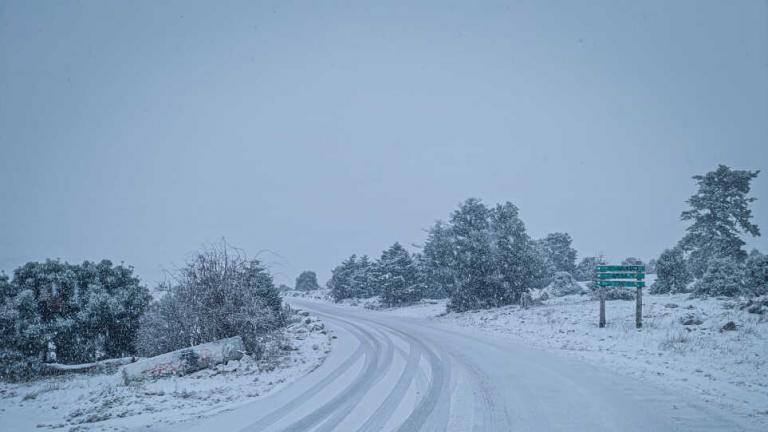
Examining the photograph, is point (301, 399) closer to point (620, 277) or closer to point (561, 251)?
point (620, 277)

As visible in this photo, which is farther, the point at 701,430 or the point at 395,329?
the point at 395,329

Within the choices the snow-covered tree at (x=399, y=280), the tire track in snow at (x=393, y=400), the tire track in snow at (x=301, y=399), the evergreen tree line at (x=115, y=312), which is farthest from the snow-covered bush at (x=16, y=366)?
the snow-covered tree at (x=399, y=280)

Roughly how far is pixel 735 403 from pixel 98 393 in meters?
14.1

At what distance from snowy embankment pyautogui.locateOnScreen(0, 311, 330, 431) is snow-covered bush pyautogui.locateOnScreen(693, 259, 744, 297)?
23.0m

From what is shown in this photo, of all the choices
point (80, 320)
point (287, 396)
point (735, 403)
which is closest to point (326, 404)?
point (287, 396)

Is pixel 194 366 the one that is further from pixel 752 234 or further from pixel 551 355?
pixel 752 234

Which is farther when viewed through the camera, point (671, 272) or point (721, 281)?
point (671, 272)

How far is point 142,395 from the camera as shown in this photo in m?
9.05

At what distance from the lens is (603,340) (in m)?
14.9

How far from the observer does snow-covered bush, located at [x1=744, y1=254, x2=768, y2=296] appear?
20.7 meters

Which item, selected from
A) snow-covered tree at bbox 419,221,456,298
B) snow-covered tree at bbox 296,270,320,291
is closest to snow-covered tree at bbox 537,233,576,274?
snow-covered tree at bbox 419,221,456,298

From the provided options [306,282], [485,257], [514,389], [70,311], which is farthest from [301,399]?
[306,282]

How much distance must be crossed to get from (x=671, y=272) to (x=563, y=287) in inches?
419

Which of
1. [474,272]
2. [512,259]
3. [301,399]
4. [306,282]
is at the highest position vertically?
[512,259]
